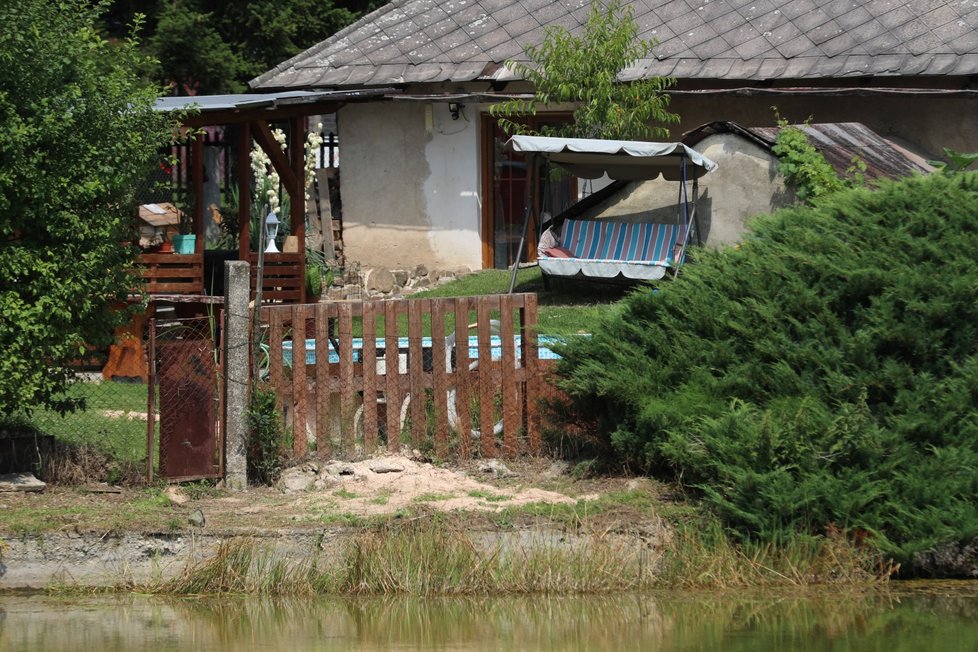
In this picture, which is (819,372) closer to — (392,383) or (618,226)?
(392,383)

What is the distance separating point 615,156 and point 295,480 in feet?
23.0

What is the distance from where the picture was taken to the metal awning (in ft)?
44.7

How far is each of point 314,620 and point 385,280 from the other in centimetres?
986

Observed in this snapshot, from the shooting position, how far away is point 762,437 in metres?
7.55

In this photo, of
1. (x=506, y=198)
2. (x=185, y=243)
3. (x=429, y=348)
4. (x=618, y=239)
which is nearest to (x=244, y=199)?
(x=185, y=243)

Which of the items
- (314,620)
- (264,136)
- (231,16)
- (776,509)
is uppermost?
(231,16)

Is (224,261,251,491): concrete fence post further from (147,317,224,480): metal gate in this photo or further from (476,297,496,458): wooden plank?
(476,297,496,458): wooden plank

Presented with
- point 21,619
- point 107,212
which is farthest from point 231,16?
point 21,619

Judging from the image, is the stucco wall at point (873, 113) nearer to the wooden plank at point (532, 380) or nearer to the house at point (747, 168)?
the house at point (747, 168)

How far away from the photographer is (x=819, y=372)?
7.94 meters

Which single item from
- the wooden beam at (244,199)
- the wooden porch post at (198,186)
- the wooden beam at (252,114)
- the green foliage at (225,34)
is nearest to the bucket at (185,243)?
the wooden porch post at (198,186)

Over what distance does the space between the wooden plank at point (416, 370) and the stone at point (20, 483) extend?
232cm

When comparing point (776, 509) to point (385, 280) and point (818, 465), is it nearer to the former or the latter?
point (818, 465)

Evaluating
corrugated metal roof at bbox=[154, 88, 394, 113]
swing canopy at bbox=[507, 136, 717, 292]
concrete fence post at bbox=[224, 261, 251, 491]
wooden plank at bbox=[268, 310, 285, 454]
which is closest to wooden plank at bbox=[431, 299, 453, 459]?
wooden plank at bbox=[268, 310, 285, 454]
